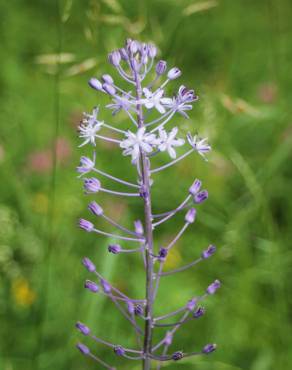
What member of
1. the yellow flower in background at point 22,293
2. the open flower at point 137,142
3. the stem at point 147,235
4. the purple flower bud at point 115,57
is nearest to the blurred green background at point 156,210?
the yellow flower in background at point 22,293

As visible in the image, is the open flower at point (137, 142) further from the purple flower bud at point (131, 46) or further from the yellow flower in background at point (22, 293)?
the yellow flower in background at point (22, 293)

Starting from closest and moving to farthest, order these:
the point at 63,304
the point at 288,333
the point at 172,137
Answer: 1. the point at 172,137
2. the point at 288,333
3. the point at 63,304

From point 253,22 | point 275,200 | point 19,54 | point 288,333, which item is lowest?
point 288,333

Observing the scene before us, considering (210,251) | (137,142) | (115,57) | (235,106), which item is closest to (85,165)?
(137,142)

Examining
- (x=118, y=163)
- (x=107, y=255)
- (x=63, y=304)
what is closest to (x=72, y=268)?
(x=63, y=304)

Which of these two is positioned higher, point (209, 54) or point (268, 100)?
point (209, 54)

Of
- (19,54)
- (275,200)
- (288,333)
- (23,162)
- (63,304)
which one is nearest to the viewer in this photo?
(288,333)

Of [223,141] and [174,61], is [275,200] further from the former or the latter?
[174,61]
